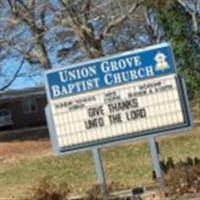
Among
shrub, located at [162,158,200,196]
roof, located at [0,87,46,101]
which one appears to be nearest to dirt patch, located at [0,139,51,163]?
shrub, located at [162,158,200,196]

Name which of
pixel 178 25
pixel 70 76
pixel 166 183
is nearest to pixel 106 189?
pixel 166 183

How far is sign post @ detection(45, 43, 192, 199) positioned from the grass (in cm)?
403

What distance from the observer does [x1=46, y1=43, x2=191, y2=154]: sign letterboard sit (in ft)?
48.7

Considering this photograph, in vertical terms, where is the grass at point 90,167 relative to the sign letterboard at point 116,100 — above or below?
below

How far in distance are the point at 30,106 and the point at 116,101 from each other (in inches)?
2270

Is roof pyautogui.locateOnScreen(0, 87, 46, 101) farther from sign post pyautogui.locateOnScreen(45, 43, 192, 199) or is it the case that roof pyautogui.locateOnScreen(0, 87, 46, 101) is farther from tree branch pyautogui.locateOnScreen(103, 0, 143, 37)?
sign post pyautogui.locateOnScreen(45, 43, 192, 199)

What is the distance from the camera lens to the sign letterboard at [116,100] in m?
14.8

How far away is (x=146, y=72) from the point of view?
1486 centimetres

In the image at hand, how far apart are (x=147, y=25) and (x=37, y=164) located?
92.6 ft

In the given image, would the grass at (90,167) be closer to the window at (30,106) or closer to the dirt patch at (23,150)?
the dirt patch at (23,150)

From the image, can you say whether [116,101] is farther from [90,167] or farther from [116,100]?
[90,167]

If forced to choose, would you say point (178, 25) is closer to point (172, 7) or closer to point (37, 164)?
point (172, 7)

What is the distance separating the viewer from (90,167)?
27.1m

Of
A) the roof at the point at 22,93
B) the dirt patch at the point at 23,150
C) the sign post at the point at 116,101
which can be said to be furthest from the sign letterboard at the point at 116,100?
the roof at the point at 22,93
